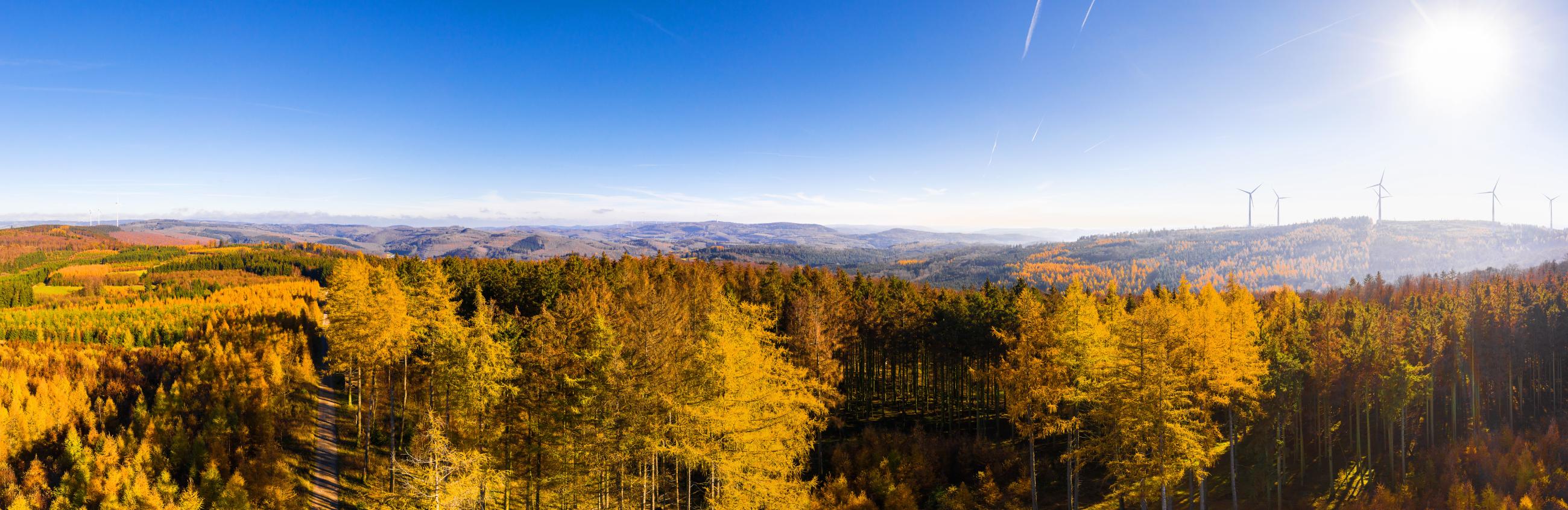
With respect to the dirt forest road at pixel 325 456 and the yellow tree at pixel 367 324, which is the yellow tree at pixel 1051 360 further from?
the dirt forest road at pixel 325 456

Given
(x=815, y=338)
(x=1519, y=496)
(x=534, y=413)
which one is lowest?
(x=1519, y=496)

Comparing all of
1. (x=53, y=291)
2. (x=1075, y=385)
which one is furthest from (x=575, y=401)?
(x=53, y=291)

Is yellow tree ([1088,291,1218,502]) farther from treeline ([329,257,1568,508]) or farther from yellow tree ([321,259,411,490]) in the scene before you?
yellow tree ([321,259,411,490])

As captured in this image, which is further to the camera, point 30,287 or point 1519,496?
point 30,287

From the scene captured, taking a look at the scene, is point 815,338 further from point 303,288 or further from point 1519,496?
point 303,288

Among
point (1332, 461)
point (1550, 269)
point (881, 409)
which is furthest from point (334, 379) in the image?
point (1550, 269)

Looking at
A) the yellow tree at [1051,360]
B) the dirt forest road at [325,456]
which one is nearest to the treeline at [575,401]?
the dirt forest road at [325,456]

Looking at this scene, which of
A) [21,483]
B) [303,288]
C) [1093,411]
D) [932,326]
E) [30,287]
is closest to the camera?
[1093,411]

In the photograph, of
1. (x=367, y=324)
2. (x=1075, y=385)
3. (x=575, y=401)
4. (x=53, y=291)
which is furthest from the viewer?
(x=53, y=291)

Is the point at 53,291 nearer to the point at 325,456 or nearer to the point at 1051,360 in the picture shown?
the point at 325,456
